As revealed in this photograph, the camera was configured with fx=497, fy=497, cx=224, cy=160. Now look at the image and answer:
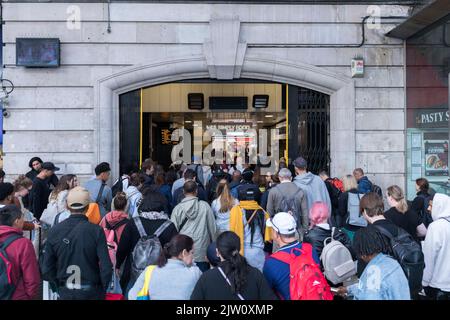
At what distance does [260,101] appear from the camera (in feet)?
56.9

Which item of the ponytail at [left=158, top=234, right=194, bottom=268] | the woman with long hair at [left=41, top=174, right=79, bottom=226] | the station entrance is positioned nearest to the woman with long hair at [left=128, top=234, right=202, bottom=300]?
the ponytail at [left=158, top=234, right=194, bottom=268]

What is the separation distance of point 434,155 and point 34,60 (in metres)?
9.35

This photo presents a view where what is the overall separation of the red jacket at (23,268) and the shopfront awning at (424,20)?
851cm

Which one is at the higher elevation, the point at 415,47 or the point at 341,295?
the point at 415,47

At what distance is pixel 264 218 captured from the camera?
6594 millimetres

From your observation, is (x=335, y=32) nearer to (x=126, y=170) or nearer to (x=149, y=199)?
(x=126, y=170)

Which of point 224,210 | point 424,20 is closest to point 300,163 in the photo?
point 224,210

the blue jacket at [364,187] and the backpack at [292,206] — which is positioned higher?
the blue jacket at [364,187]

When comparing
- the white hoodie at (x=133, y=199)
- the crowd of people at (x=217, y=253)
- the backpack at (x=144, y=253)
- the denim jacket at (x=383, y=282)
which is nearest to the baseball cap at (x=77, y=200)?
the crowd of people at (x=217, y=253)

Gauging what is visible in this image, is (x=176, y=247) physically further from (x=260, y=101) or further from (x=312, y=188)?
(x=260, y=101)

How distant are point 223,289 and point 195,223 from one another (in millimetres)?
2714

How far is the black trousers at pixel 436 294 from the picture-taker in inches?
198

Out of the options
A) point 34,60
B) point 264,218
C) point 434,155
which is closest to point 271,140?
point 434,155

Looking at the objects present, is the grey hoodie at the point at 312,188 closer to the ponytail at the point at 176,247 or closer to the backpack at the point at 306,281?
the backpack at the point at 306,281
